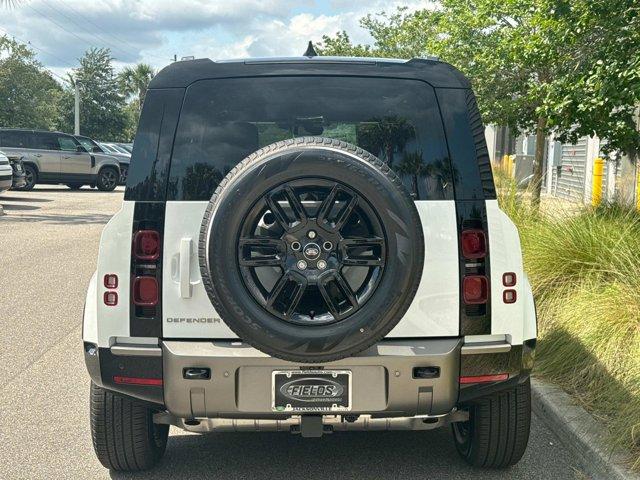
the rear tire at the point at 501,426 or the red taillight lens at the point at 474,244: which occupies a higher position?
the red taillight lens at the point at 474,244

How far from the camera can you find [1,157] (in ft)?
63.9

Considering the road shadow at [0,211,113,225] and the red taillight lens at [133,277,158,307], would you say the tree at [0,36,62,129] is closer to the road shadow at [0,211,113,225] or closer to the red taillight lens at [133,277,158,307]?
the road shadow at [0,211,113,225]

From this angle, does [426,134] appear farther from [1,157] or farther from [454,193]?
Result: [1,157]

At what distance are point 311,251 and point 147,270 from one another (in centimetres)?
72

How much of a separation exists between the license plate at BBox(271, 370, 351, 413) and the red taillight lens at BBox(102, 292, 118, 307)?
29.2 inches

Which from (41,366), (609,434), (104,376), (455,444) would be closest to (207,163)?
(104,376)

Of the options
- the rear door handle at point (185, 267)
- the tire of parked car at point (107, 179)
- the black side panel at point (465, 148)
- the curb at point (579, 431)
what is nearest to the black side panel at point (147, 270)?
the rear door handle at point (185, 267)

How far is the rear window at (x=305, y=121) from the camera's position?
3668 millimetres

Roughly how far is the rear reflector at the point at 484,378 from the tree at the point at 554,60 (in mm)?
3957

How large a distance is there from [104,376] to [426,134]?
1.73m

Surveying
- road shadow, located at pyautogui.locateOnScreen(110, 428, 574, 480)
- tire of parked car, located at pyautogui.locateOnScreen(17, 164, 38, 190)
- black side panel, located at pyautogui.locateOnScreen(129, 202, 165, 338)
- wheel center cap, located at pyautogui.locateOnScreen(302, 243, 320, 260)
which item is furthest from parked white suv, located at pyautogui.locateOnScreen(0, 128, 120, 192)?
wheel center cap, located at pyautogui.locateOnScreen(302, 243, 320, 260)

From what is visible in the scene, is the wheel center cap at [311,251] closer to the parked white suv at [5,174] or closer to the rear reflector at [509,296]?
the rear reflector at [509,296]

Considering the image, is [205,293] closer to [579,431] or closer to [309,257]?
[309,257]

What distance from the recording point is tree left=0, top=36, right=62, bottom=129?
63.8 meters
